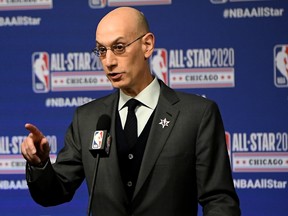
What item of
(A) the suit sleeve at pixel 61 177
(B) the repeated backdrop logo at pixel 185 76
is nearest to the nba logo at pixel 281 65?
(B) the repeated backdrop logo at pixel 185 76

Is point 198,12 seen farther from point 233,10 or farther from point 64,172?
point 64,172

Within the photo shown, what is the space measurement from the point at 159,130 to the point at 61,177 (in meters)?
0.34

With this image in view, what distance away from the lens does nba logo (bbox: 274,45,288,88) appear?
10.9 ft

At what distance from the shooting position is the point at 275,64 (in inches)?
131

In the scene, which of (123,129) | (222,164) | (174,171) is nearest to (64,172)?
(123,129)

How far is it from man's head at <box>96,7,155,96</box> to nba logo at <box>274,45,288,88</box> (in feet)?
4.73

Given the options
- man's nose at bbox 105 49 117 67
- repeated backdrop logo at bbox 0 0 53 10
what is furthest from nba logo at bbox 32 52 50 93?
man's nose at bbox 105 49 117 67

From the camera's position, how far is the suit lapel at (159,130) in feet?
6.33

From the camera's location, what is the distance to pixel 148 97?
2049mm

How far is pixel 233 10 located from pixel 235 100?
1.53ft

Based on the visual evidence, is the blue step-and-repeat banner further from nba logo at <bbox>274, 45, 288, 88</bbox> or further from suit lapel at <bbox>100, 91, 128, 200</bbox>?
suit lapel at <bbox>100, 91, 128, 200</bbox>

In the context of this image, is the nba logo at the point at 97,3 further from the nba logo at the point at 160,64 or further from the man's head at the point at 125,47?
the man's head at the point at 125,47

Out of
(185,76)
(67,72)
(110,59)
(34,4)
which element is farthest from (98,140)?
(34,4)

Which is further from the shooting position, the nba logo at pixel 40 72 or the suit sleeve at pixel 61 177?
the nba logo at pixel 40 72
